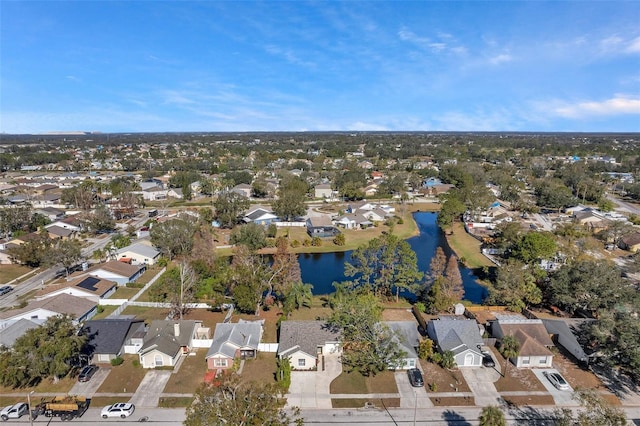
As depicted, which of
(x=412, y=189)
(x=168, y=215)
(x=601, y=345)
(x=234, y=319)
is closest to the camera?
(x=601, y=345)

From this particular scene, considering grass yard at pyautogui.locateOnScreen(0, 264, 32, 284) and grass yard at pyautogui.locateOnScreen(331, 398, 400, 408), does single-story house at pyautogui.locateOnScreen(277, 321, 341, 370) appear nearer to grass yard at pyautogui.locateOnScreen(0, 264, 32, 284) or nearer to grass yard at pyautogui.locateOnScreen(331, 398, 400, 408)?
grass yard at pyautogui.locateOnScreen(331, 398, 400, 408)

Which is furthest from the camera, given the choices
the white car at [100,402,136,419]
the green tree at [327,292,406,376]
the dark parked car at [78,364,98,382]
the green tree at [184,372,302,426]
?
the green tree at [327,292,406,376]

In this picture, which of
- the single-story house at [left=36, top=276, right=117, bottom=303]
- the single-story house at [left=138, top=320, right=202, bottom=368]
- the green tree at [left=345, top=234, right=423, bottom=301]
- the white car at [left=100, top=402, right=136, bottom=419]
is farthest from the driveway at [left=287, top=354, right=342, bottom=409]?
the single-story house at [left=36, top=276, right=117, bottom=303]

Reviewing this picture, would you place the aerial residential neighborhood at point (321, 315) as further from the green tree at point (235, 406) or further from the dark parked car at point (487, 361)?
the green tree at point (235, 406)

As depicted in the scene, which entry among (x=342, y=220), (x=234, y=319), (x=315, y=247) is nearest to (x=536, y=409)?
(x=234, y=319)

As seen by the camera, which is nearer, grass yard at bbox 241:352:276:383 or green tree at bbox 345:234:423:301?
grass yard at bbox 241:352:276:383

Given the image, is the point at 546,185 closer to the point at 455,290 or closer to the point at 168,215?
the point at 455,290
